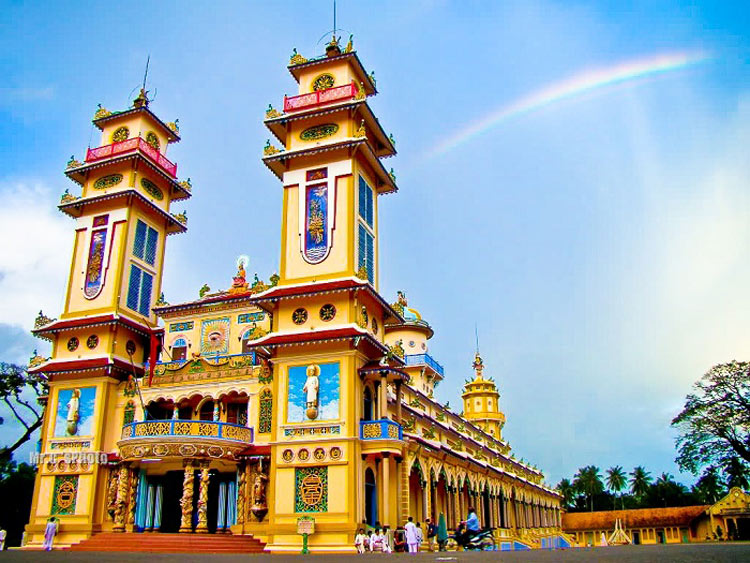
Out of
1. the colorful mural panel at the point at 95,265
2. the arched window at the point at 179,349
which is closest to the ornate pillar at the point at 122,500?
the arched window at the point at 179,349

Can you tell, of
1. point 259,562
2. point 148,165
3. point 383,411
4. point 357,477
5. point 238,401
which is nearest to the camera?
point 259,562

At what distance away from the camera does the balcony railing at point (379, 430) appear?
26328mm

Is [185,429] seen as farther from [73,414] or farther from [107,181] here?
[107,181]

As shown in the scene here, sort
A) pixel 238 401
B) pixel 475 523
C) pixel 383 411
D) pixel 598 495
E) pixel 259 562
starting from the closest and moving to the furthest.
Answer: pixel 259 562 → pixel 475 523 → pixel 383 411 → pixel 238 401 → pixel 598 495

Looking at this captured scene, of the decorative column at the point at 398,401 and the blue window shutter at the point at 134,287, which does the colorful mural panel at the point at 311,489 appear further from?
the blue window shutter at the point at 134,287

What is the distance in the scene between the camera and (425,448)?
31172mm

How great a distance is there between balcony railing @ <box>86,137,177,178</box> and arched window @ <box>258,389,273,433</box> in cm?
1521

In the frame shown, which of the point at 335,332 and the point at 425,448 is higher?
the point at 335,332

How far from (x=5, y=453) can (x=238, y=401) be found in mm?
18407

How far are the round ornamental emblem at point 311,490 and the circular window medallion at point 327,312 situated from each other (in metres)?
6.15

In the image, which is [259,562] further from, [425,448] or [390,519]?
[425,448]

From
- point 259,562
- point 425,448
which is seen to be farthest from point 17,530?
point 259,562

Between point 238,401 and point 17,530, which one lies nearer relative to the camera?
point 238,401

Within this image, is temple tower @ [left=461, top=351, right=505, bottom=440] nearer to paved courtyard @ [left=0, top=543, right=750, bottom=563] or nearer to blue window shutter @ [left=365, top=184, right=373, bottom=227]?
blue window shutter @ [left=365, top=184, right=373, bottom=227]
